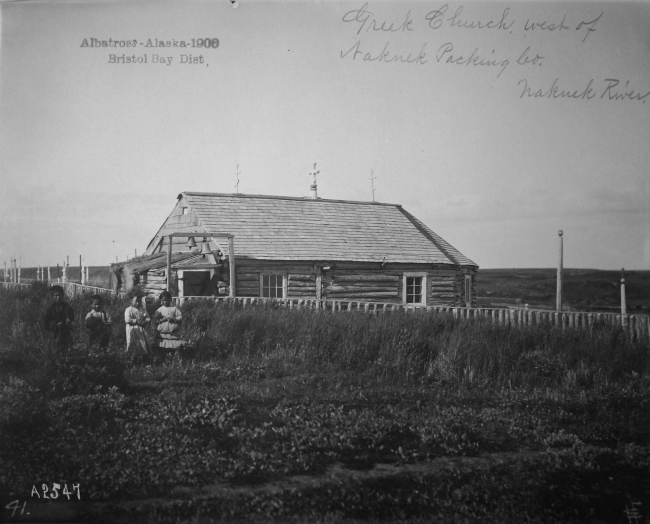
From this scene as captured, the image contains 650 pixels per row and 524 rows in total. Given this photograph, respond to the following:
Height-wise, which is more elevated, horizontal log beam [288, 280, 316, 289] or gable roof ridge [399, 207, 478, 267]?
gable roof ridge [399, 207, 478, 267]

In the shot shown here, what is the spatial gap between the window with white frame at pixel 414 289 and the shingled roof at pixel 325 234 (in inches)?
15.1

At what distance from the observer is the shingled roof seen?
8328 mm

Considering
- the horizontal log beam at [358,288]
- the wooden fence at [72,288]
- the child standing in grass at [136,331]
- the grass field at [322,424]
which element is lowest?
the grass field at [322,424]

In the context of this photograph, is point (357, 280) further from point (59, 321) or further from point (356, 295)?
point (59, 321)

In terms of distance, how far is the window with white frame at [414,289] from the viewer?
33.3 feet

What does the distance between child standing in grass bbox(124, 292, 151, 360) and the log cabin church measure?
2047mm

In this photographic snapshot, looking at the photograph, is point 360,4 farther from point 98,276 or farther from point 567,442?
point 567,442

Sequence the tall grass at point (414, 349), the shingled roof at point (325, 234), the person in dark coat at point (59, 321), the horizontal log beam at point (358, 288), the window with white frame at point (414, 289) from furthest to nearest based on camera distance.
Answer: the window with white frame at point (414, 289) < the horizontal log beam at point (358, 288) < the shingled roof at point (325, 234) < the tall grass at point (414, 349) < the person in dark coat at point (59, 321)

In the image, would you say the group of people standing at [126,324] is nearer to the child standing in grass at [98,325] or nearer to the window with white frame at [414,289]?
the child standing in grass at [98,325]

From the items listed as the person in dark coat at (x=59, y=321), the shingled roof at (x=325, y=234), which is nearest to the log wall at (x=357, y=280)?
the shingled roof at (x=325, y=234)

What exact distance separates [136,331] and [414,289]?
6618mm

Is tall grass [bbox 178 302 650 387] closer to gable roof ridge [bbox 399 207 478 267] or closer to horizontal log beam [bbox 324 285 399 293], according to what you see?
gable roof ridge [bbox 399 207 478 267]

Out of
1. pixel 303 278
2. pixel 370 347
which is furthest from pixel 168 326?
pixel 303 278

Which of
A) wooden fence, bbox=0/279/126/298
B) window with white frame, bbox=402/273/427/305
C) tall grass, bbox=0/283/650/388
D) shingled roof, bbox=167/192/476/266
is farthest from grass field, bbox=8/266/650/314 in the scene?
window with white frame, bbox=402/273/427/305
